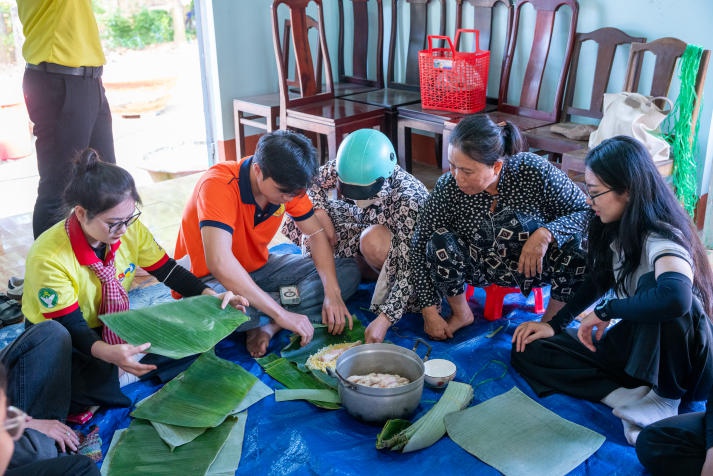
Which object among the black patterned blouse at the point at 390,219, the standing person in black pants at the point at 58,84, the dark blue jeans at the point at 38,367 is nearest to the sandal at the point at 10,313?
the standing person in black pants at the point at 58,84

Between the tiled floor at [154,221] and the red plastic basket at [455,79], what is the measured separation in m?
0.62

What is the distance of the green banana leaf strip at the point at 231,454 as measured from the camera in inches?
67.0

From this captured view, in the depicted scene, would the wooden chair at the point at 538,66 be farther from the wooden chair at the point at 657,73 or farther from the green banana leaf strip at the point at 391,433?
the green banana leaf strip at the point at 391,433

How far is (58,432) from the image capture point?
5.55 ft

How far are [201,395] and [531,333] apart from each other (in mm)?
999

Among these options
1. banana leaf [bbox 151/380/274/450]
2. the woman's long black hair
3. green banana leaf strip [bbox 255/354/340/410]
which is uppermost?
the woman's long black hair

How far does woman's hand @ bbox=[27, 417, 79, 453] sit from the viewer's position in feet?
5.47

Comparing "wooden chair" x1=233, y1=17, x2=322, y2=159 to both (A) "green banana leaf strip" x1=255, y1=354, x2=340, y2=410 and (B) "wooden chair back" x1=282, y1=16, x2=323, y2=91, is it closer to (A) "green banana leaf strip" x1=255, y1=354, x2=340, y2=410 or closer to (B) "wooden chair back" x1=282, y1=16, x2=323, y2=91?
(B) "wooden chair back" x1=282, y1=16, x2=323, y2=91

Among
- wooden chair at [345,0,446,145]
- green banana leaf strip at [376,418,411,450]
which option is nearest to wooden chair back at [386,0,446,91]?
wooden chair at [345,0,446,145]

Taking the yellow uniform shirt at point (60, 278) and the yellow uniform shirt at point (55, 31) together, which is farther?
the yellow uniform shirt at point (55, 31)

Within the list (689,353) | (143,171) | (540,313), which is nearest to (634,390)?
(689,353)

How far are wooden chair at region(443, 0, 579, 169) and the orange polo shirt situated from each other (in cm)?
122

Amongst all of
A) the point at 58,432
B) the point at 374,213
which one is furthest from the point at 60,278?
the point at 374,213

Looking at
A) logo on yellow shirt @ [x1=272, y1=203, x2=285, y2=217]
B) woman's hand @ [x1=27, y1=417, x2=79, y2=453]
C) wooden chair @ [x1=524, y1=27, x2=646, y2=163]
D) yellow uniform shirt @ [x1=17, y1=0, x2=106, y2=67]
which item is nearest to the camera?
woman's hand @ [x1=27, y1=417, x2=79, y2=453]
